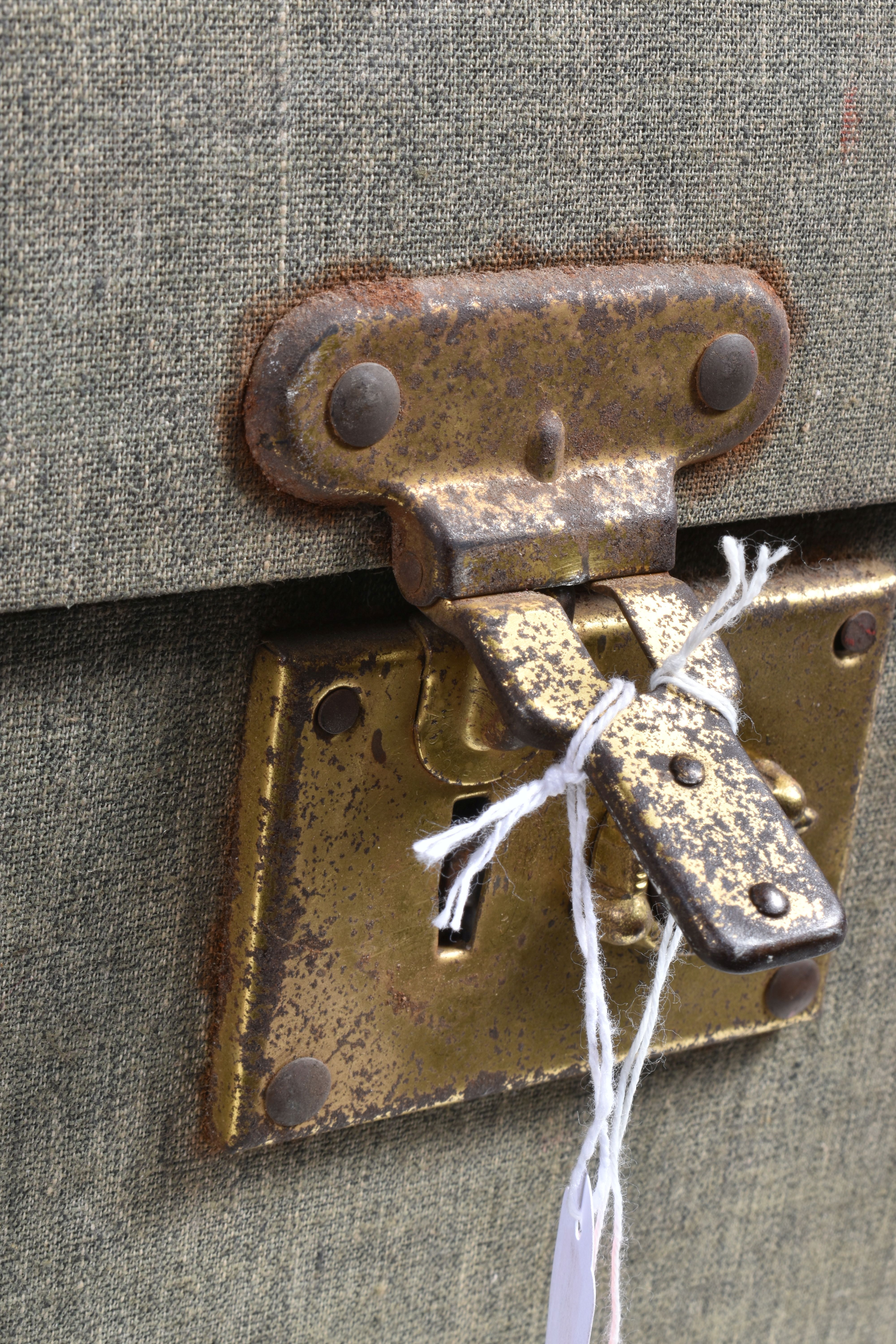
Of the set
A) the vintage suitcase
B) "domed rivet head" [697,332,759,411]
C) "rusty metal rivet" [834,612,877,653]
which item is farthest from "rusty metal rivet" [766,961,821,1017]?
"domed rivet head" [697,332,759,411]

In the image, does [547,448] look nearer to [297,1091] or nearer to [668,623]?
[668,623]

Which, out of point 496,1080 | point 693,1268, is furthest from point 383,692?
point 693,1268

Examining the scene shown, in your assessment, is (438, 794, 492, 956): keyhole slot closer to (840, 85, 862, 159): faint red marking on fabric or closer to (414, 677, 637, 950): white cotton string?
(414, 677, 637, 950): white cotton string

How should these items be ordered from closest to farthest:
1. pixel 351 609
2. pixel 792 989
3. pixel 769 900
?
1. pixel 769 900
2. pixel 351 609
3. pixel 792 989

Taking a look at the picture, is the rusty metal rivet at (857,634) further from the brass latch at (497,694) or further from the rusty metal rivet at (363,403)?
the rusty metal rivet at (363,403)

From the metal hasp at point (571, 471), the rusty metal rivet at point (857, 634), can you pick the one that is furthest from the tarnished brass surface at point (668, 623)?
the rusty metal rivet at point (857, 634)

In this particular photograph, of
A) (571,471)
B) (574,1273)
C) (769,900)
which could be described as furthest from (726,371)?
(574,1273)

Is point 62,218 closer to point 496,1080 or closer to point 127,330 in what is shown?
point 127,330
